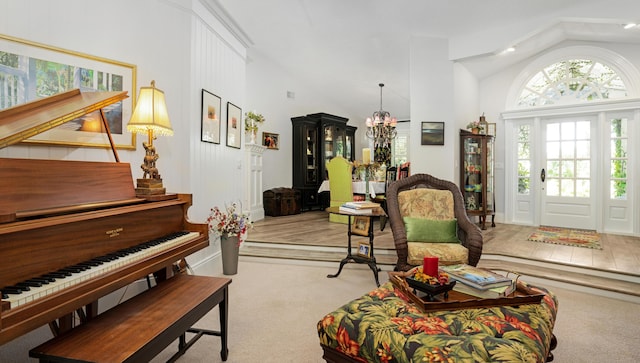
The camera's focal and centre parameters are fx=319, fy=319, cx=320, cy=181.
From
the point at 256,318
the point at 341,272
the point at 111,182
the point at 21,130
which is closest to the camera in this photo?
the point at 21,130

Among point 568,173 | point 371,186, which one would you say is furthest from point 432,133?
point 568,173

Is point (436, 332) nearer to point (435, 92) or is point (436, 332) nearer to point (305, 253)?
point (305, 253)

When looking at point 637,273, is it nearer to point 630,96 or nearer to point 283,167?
point 630,96

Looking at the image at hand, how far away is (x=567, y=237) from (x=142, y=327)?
5.51 m

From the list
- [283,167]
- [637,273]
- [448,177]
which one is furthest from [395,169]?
[637,273]

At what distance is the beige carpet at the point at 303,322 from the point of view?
1981 mm

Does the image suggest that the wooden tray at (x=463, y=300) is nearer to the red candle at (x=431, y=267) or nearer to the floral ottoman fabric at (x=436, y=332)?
the floral ottoman fabric at (x=436, y=332)

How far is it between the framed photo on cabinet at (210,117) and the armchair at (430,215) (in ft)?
6.80

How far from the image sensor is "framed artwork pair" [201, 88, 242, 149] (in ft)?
11.3

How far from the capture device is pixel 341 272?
141 inches

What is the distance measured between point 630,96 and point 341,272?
5.19 metres

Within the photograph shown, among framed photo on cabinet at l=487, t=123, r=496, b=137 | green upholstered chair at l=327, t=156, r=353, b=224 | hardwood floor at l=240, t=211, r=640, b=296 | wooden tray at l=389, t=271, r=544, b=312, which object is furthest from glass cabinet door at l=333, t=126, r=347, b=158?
wooden tray at l=389, t=271, r=544, b=312

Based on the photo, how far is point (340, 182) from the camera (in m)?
5.86

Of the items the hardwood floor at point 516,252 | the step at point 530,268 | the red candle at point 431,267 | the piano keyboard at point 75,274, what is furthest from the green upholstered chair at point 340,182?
the piano keyboard at point 75,274
